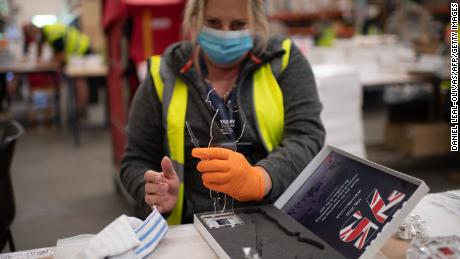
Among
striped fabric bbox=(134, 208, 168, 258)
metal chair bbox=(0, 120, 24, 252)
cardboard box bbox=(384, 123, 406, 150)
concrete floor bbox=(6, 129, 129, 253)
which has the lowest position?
concrete floor bbox=(6, 129, 129, 253)

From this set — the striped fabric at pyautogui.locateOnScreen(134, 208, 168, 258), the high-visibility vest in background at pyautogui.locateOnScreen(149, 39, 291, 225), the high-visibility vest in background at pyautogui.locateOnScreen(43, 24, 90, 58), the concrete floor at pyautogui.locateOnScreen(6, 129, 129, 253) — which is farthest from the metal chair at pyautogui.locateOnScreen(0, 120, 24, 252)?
the high-visibility vest in background at pyautogui.locateOnScreen(43, 24, 90, 58)

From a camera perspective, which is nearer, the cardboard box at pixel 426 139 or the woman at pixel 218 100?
the woman at pixel 218 100

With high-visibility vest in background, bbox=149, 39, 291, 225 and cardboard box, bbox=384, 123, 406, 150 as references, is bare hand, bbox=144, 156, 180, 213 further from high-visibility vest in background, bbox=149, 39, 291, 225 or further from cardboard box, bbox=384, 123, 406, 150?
cardboard box, bbox=384, 123, 406, 150

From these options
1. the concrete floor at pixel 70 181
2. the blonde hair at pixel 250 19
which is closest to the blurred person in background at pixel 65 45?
the concrete floor at pixel 70 181

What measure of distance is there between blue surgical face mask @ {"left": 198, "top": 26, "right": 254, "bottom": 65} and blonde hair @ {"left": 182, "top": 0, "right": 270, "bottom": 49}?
0.03 m

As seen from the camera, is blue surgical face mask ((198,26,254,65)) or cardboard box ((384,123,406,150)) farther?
cardboard box ((384,123,406,150))

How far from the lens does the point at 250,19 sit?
1.35 meters

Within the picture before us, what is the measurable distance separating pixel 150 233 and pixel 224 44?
0.65 m

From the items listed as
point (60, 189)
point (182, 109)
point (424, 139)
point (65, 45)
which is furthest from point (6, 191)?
point (65, 45)

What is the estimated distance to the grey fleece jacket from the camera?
4.12 feet

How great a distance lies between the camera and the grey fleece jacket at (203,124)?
1255mm

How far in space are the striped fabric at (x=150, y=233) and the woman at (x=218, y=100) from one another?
0.78 ft

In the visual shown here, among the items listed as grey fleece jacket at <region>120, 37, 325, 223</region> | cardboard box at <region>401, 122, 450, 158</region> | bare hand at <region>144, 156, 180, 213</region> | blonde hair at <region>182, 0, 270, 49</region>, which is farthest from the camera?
cardboard box at <region>401, 122, 450, 158</region>

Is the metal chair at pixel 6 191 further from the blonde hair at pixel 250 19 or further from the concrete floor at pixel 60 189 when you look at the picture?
the blonde hair at pixel 250 19
